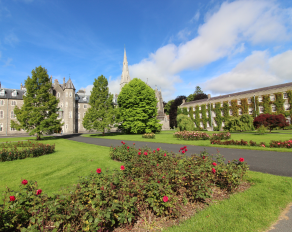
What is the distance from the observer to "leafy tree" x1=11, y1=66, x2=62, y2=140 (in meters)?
25.5

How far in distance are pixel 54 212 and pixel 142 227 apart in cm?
181

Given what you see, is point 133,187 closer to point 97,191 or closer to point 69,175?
point 97,191

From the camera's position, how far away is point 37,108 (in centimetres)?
2633

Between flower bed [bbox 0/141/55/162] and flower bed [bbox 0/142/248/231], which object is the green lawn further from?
flower bed [bbox 0/141/55/162]

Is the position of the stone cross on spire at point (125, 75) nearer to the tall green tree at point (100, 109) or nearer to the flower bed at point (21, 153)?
the tall green tree at point (100, 109)

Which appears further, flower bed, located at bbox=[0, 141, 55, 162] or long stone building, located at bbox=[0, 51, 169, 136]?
long stone building, located at bbox=[0, 51, 169, 136]

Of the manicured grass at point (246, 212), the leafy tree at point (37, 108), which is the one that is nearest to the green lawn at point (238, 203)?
the manicured grass at point (246, 212)

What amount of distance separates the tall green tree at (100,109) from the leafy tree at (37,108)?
7.32 m

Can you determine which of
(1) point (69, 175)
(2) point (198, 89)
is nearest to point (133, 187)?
(1) point (69, 175)

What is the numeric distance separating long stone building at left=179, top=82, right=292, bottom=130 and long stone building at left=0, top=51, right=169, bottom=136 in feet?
50.8

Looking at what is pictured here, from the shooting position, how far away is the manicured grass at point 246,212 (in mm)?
3344

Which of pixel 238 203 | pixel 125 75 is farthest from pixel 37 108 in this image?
pixel 125 75

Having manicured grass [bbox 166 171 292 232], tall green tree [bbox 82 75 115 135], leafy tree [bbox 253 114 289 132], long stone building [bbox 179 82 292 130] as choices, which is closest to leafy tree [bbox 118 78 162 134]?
tall green tree [bbox 82 75 115 135]

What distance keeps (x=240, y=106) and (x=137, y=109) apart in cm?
3175
